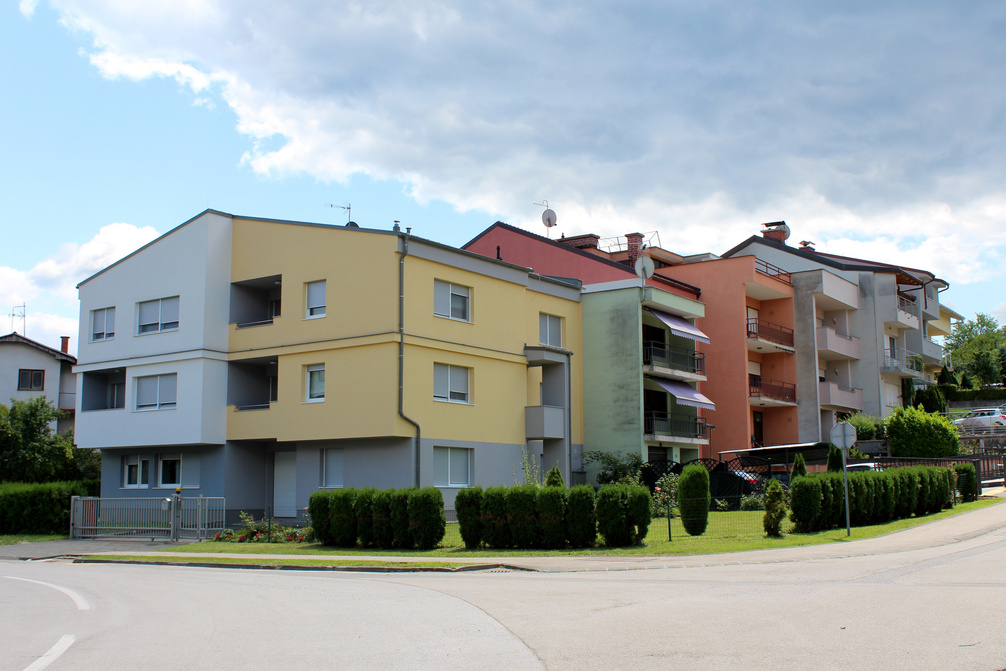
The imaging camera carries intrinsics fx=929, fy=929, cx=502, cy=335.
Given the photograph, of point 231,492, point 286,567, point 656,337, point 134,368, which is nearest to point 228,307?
point 134,368

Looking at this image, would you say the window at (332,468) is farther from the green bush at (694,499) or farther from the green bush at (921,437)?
the green bush at (921,437)

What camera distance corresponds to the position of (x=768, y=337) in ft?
166

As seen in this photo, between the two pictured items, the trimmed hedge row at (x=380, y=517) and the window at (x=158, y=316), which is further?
the window at (x=158, y=316)

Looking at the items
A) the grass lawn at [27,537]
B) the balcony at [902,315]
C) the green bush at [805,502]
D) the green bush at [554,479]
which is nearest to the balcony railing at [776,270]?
the balcony at [902,315]

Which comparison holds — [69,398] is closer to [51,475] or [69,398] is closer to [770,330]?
[51,475]

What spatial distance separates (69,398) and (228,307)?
33.2m

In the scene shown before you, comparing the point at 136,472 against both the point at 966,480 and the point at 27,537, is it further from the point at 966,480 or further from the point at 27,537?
the point at 966,480

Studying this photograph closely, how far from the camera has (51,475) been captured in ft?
152

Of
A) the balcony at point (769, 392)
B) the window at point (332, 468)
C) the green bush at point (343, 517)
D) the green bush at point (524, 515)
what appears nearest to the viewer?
the green bush at point (524, 515)

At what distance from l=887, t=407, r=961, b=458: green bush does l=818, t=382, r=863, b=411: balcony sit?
862 cm

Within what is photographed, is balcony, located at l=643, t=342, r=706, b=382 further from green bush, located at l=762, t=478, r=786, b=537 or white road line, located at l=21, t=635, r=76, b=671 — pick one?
white road line, located at l=21, t=635, r=76, b=671

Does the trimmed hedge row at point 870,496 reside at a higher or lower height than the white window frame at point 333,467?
lower

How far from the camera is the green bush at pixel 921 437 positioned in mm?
42406

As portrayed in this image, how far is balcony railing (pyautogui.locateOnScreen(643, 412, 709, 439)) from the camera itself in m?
41.9
